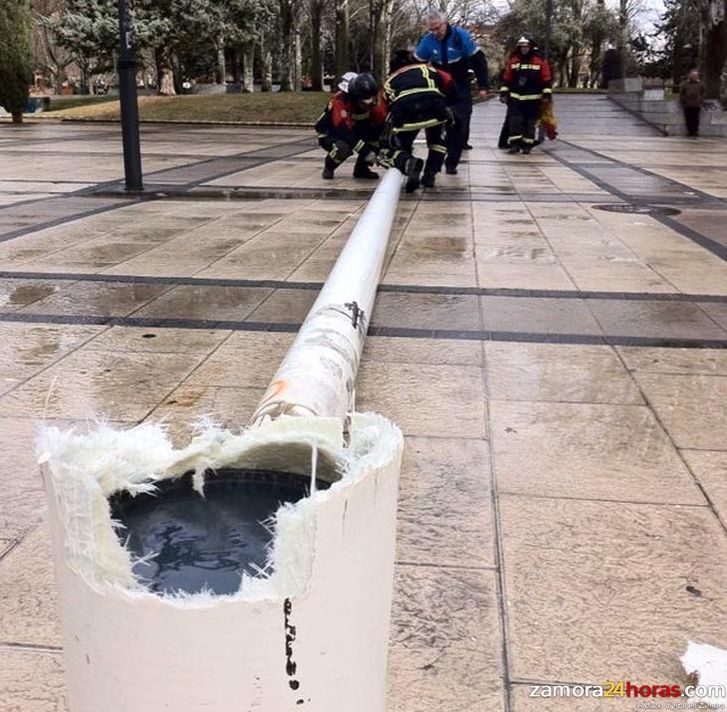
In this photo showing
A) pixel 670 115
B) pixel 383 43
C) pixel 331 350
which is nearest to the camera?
pixel 331 350

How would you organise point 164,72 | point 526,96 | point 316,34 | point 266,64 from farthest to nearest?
1. point 266,64
2. point 164,72
3. point 316,34
4. point 526,96

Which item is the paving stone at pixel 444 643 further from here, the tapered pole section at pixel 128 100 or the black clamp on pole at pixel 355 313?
the tapered pole section at pixel 128 100

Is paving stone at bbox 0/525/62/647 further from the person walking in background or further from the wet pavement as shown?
the person walking in background

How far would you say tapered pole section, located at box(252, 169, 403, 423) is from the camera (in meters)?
2.33

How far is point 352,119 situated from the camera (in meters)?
11.7

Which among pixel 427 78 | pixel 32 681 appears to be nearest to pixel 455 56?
pixel 427 78

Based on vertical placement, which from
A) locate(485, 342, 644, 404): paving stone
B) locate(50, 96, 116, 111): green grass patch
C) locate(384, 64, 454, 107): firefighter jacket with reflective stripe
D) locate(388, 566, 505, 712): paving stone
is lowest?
locate(388, 566, 505, 712): paving stone

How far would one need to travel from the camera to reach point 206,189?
11820 millimetres

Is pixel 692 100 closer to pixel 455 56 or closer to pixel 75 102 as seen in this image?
pixel 455 56

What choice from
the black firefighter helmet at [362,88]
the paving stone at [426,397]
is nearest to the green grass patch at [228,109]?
the black firefighter helmet at [362,88]

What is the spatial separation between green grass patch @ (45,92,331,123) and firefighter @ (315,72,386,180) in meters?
17.3

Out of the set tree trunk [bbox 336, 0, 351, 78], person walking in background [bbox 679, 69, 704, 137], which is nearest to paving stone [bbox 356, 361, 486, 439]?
person walking in background [bbox 679, 69, 704, 137]

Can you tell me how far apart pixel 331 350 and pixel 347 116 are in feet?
30.2

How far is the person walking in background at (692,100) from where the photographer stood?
2362 cm
